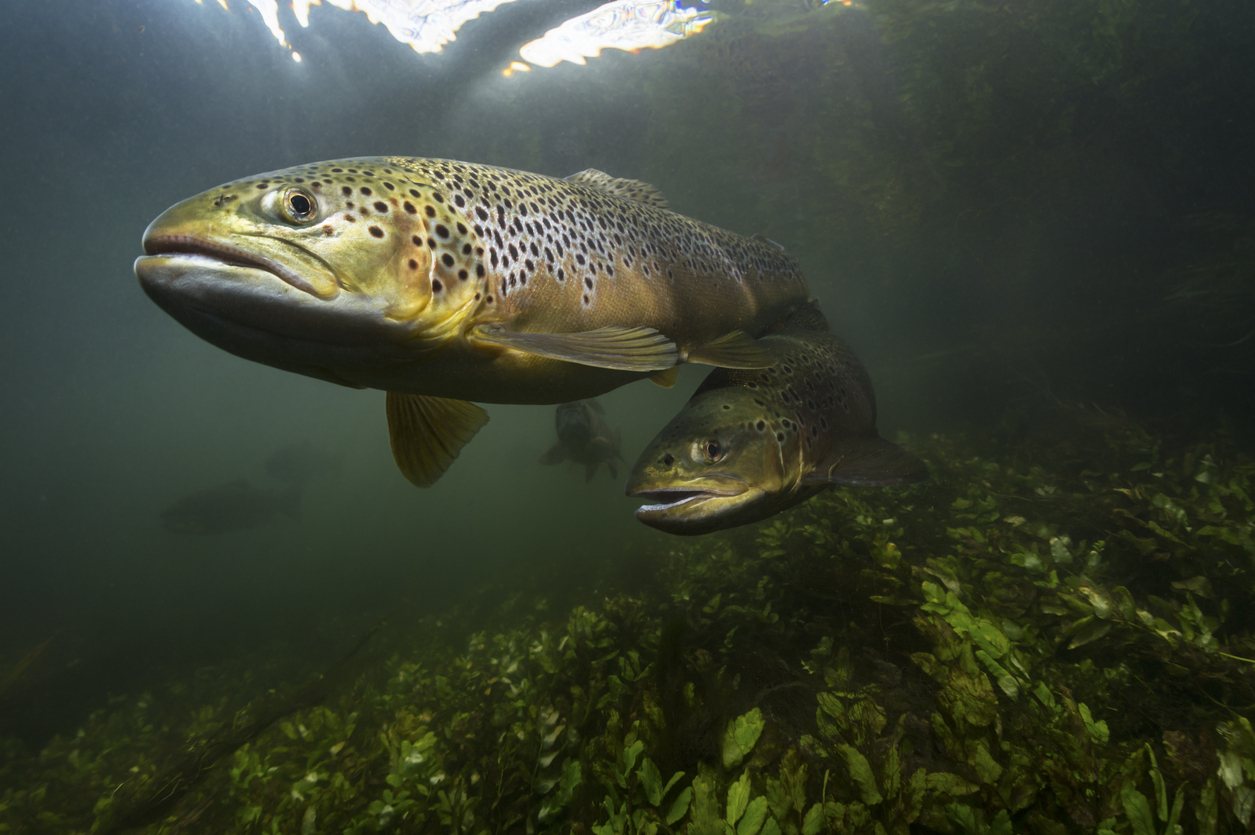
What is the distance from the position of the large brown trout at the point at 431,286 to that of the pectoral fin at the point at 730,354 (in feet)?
0.05

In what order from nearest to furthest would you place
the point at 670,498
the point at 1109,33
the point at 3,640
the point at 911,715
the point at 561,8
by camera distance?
the point at 911,715 → the point at 670,498 → the point at 561,8 → the point at 1109,33 → the point at 3,640

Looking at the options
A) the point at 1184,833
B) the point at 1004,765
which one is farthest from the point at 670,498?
the point at 1184,833

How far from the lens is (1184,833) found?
126cm

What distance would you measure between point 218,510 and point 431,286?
20197 millimetres

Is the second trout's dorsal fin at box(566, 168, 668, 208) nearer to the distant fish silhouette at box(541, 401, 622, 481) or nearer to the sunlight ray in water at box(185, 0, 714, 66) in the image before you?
the distant fish silhouette at box(541, 401, 622, 481)

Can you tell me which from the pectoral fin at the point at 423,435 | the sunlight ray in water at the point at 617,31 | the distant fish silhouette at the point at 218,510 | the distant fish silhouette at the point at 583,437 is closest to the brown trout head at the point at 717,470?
the pectoral fin at the point at 423,435

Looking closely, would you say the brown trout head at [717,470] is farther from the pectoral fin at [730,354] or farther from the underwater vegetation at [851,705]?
the underwater vegetation at [851,705]

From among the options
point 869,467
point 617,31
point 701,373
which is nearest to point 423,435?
point 869,467

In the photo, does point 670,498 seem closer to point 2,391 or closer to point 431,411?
point 431,411

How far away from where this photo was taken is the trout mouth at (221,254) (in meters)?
1.33

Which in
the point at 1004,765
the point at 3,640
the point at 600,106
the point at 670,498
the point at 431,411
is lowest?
the point at 3,640

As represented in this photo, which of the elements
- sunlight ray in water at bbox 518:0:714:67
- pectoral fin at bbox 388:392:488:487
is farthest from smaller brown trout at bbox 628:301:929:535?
sunlight ray in water at bbox 518:0:714:67

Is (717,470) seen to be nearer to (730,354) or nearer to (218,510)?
(730,354)

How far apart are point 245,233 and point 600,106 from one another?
13.9 meters
